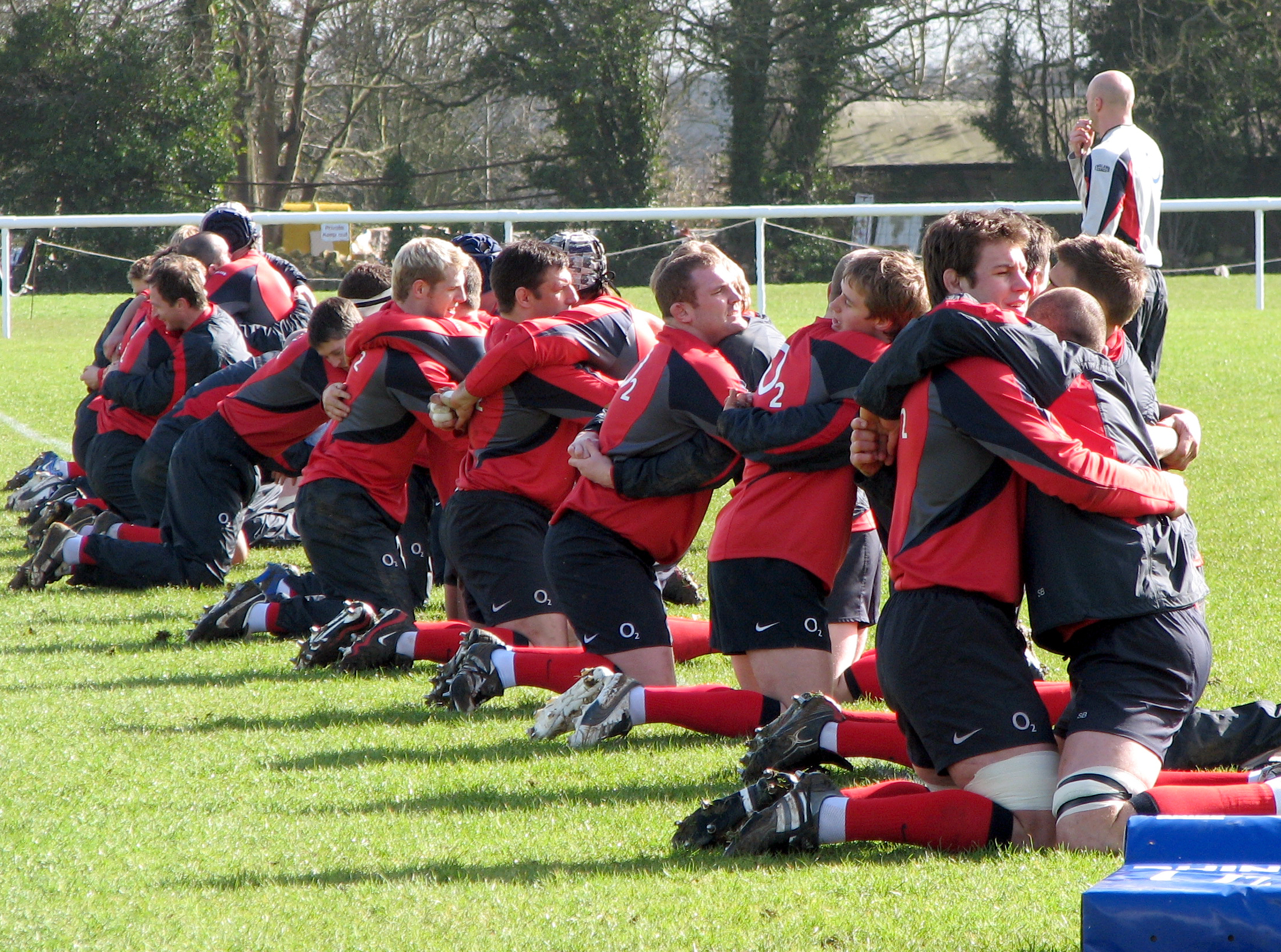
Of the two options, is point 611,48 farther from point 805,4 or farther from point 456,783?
point 456,783

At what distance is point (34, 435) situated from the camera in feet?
42.4

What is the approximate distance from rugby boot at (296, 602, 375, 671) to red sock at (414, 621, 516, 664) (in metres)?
0.28

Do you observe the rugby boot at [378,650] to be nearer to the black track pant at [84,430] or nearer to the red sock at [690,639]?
the red sock at [690,639]

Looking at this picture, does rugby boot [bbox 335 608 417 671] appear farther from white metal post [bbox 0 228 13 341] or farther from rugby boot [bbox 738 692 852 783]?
white metal post [bbox 0 228 13 341]

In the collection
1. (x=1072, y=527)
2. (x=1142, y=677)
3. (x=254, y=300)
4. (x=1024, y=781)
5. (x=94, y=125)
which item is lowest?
(x=1024, y=781)

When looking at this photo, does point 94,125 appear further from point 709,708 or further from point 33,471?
point 709,708

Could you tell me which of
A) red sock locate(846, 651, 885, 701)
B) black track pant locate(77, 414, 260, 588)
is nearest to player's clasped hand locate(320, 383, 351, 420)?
black track pant locate(77, 414, 260, 588)

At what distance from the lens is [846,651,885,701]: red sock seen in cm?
→ 488

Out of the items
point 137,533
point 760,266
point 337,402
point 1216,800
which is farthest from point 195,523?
point 760,266

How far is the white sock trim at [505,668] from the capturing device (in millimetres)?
4934

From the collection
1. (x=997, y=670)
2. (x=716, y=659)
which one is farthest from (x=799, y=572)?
(x=716, y=659)

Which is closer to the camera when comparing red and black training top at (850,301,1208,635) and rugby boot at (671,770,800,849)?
red and black training top at (850,301,1208,635)

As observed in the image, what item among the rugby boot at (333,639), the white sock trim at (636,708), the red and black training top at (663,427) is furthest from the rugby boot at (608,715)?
the rugby boot at (333,639)

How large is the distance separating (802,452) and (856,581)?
877 mm
